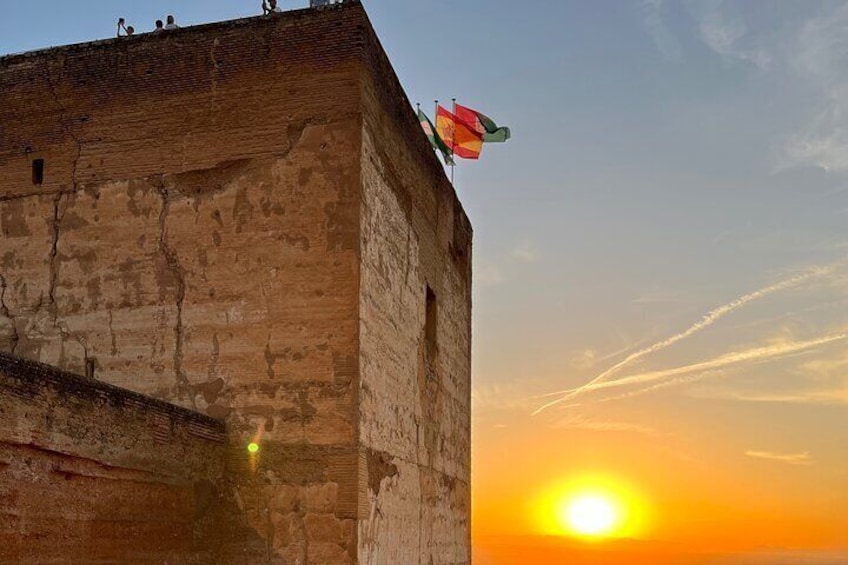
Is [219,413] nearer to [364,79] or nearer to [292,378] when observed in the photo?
[292,378]

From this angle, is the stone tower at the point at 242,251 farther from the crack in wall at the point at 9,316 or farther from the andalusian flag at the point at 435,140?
the andalusian flag at the point at 435,140

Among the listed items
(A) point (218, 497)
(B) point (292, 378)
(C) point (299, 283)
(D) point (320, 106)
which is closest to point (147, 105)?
(D) point (320, 106)

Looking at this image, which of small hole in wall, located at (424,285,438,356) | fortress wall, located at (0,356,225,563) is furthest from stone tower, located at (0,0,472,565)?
small hole in wall, located at (424,285,438,356)

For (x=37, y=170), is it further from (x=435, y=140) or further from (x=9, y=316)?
(x=435, y=140)

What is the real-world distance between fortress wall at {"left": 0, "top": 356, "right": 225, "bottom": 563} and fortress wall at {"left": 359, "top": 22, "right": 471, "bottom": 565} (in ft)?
4.45

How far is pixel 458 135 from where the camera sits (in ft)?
48.8

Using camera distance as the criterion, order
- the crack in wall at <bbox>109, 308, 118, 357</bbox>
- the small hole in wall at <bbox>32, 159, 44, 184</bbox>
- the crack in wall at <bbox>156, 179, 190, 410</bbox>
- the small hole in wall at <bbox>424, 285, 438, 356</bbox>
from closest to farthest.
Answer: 1. the crack in wall at <bbox>156, 179, 190, 410</bbox>
2. the crack in wall at <bbox>109, 308, 118, 357</bbox>
3. the small hole in wall at <bbox>32, 159, 44, 184</bbox>
4. the small hole in wall at <bbox>424, 285, 438, 356</bbox>

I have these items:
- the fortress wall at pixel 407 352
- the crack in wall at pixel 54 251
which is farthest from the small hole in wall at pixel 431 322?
the crack in wall at pixel 54 251

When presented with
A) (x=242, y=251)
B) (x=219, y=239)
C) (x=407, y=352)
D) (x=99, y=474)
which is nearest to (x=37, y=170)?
(x=219, y=239)

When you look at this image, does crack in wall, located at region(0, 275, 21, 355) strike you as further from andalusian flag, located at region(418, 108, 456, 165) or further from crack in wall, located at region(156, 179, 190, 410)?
andalusian flag, located at region(418, 108, 456, 165)

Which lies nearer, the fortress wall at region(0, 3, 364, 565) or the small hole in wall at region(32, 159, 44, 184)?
the fortress wall at region(0, 3, 364, 565)

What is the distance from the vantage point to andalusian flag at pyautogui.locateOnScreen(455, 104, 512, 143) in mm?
15000

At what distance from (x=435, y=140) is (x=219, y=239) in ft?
19.2

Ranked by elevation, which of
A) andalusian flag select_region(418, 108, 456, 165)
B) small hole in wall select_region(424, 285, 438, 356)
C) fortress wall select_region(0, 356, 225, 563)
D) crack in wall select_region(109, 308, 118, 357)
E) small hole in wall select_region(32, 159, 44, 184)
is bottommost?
fortress wall select_region(0, 356, 225, 563)
